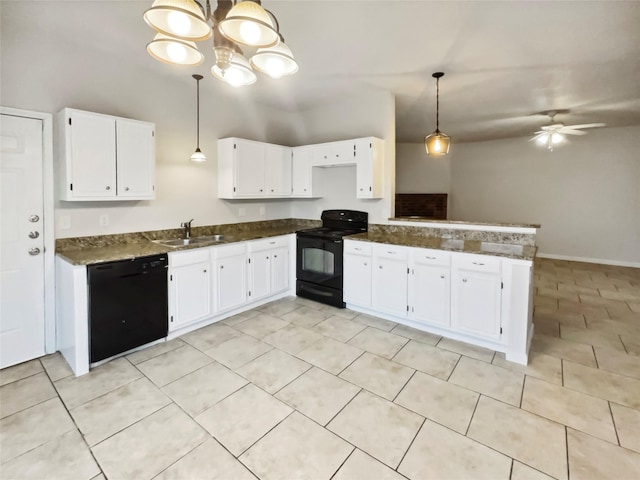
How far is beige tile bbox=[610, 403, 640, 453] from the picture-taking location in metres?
1.87

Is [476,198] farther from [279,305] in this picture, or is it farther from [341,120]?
[279,305]

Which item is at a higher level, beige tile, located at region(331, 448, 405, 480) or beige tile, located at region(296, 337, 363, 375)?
beige tile, located at region(296, 337, 363, 375)

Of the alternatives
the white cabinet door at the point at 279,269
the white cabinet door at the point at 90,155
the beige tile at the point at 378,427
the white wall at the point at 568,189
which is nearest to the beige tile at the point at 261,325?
the white cabinet door at the point at 279,269

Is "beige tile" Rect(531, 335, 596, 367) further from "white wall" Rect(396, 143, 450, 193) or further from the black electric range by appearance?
"white wall" Rect(396, 143, 450, 193)

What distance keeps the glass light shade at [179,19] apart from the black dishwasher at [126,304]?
6.27ft

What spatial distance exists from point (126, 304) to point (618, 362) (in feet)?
13.9

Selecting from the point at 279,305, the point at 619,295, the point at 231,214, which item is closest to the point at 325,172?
the point at 231,214

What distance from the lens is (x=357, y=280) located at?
385 cm

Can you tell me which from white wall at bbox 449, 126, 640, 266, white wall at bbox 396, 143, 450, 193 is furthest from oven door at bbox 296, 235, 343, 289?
white wall at bbox 449, 126, 640, 266

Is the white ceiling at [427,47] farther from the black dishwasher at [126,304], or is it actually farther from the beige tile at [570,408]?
the beige tile at [570,408]

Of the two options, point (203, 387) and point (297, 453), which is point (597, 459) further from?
point (203, 387)

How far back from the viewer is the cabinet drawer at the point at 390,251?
11.3ft

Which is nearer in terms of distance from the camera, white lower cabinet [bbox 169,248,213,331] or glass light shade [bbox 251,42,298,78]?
glass light shade [bbox 251,42,298,78]

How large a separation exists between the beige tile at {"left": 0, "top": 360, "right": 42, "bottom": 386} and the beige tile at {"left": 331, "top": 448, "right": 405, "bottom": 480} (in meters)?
2.59
